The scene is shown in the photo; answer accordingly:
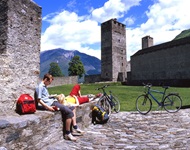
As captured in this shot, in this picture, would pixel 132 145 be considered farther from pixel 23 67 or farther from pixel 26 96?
pixel 23 67

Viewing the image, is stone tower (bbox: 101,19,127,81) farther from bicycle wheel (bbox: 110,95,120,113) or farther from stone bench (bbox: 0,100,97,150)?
A: stone bench (bbox: 0,100,97,150)

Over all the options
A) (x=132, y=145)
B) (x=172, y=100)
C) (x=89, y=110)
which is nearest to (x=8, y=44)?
(x=89, y=110)

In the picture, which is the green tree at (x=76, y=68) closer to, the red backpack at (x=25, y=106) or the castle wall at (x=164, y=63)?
the castle wall at (x=164, y=63)

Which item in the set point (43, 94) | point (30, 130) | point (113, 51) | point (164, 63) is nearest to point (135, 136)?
point (43, 94)

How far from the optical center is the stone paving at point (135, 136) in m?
4.44

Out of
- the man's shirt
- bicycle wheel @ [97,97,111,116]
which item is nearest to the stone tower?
bicycle wheel @ [97,97,111,116]

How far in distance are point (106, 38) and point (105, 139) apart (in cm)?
4700

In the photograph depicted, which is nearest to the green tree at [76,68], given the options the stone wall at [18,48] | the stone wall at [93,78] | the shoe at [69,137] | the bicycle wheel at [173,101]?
the stone wall at [93,78]

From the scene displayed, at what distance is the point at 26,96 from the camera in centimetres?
438

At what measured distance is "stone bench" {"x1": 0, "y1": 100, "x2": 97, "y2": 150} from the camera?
3.31m

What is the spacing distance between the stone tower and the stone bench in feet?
145

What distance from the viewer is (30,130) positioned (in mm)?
3828

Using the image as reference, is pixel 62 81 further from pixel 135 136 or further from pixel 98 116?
pixel 135 136

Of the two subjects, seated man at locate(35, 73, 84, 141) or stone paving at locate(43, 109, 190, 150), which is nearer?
stone paving at locate(43, 109, 190, 150)
